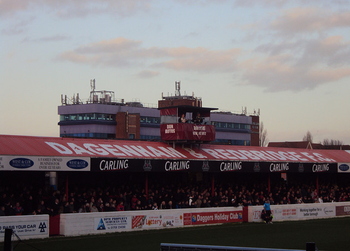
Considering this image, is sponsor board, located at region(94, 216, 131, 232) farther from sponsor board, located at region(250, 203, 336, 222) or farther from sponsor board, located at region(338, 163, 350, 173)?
sponsor board, located at region(338, 163, 350, 173)

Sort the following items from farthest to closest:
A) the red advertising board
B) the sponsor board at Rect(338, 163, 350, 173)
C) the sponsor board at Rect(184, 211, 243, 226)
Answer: the sponsor board at Rect(338, 163, 350, 173) → the red advertising board → the sponsor board at Rect(184, 211, 243, 226)

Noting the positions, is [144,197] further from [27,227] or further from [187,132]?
[27,227]

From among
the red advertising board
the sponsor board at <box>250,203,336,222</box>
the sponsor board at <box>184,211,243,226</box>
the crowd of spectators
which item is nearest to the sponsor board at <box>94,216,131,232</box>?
the crowd of spectators

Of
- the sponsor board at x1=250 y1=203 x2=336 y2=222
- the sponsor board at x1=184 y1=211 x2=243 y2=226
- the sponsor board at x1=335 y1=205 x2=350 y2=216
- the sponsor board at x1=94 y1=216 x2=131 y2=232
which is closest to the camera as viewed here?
the sponsor board at x1=94 y1=216 x2=131 y2=232

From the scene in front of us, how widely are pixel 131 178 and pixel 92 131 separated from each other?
81622 millimetres

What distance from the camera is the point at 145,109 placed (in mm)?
123375

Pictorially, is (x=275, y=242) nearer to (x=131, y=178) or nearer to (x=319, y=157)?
(x=131, y=178)

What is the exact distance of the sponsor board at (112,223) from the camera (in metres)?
28.6

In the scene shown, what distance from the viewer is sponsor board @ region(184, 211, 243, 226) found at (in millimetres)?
33406

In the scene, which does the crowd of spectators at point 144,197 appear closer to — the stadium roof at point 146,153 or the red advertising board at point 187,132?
the stadium roof at point 146,153

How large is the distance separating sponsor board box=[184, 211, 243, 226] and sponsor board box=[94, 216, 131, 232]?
4446mm

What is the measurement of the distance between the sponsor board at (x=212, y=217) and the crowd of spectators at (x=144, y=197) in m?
1.28

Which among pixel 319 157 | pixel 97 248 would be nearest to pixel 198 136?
pixel 319 157

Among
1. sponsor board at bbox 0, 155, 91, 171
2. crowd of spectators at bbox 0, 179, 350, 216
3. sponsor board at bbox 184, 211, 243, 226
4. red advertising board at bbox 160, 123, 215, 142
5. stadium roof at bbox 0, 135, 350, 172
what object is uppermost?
red advertising board at bbox 160, 123, 215, 142
